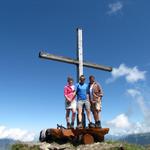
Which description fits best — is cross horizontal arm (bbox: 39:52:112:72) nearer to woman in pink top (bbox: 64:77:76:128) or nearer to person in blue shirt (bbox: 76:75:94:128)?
woman in pink top (bbox: 64:77:76:128)

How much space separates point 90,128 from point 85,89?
8.42ft

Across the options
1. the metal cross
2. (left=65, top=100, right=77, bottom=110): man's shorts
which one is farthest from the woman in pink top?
the metal cross

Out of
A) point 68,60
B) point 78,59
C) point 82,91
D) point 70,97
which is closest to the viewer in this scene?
point 82,91

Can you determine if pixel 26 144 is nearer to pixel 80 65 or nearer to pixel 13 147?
pixel 13 147

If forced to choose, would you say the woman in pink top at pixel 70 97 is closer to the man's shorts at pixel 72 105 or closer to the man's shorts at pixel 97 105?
the man's shorts at pixel 72 105

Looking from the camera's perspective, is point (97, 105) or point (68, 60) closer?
point (97, 105)

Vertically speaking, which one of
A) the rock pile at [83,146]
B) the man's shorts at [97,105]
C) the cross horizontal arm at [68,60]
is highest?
the cross horizontal arm at [68,60]

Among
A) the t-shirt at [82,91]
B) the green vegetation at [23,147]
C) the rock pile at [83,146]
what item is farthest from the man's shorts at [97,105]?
the green vegetation at [23,147]

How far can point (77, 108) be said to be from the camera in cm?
1881

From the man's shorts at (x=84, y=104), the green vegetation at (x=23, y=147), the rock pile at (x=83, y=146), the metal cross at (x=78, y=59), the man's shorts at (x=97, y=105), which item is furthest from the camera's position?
the metal cross at (x=78, y=59)

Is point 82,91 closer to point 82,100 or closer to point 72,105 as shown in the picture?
point 82,100

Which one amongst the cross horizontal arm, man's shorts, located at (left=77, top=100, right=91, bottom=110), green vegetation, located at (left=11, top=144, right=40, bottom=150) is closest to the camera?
green vegetation, located at (left=11, top=144, right=40, bottom=150)

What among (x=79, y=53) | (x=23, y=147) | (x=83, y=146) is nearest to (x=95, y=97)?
(x=83, y=146)

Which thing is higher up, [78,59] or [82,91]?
[78,59]
